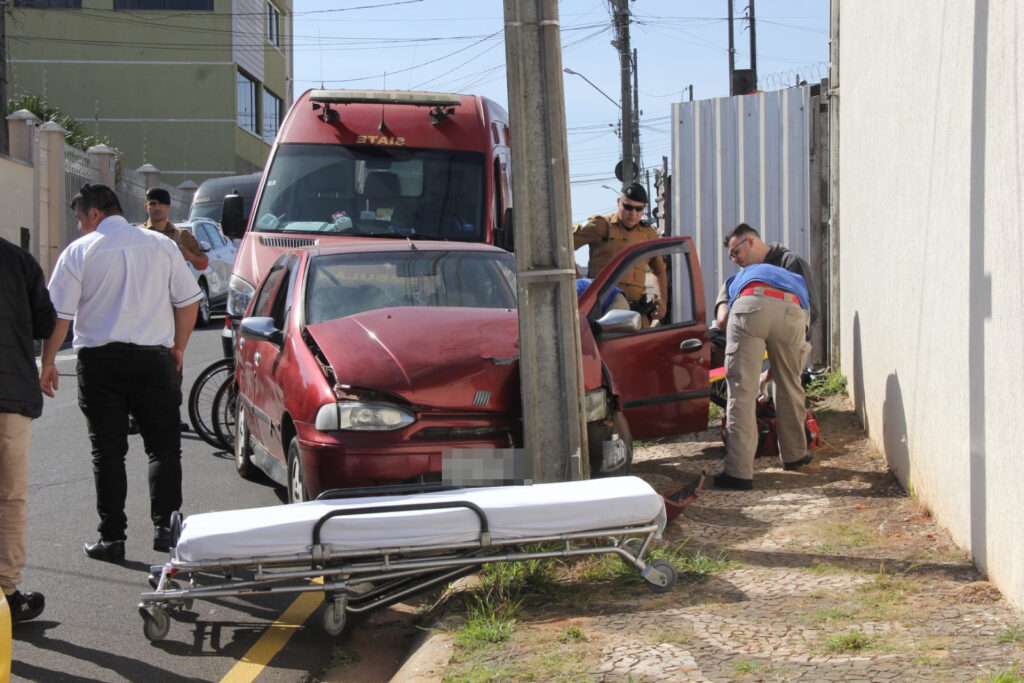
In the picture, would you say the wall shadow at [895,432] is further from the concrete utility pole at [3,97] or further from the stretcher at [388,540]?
the concrete utility pole at [3,97]

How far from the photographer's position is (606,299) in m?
8.03

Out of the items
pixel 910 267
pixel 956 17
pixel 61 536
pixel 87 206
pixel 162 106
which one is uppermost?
pixel 162 106

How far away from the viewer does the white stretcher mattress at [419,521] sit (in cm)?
466

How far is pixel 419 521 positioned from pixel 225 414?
197 inches

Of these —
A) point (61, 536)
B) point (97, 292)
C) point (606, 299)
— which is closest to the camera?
point (97, 292)

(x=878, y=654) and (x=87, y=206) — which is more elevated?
(x=87, y=206)

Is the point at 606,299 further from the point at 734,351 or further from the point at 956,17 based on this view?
the point at 956,17

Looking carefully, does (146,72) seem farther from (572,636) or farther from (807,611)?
(807,611)

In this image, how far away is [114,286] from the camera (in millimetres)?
6418

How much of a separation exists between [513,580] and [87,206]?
123 inches

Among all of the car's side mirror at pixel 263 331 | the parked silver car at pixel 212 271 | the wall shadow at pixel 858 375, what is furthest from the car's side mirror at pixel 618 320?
the parked silver car at pixel 212 271

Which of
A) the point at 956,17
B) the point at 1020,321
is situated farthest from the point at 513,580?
the point at 956,17

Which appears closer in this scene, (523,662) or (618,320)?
(523,662)

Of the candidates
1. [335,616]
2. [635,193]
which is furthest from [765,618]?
[635,193]
